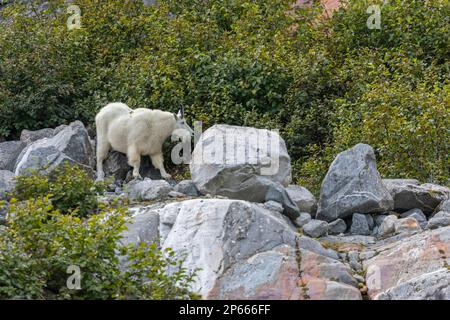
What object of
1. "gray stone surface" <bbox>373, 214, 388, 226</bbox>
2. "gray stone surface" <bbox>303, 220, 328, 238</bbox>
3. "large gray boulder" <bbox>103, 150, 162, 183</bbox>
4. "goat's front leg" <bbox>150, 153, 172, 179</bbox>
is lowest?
"large gray boulder" <bbox>103, 150, 162, 183</bbox>

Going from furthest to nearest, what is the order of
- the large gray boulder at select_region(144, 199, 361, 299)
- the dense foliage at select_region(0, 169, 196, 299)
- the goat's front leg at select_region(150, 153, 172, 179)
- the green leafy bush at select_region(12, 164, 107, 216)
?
the goat's front leg at select_region(150, 153, 172, 179) → the green leafy bush at select_region(12, 164, 107, 216) → the large gray boulder at select_region(144, 199, 361, 299) → the dense foliage at select_region(0, 169, 196, 299)

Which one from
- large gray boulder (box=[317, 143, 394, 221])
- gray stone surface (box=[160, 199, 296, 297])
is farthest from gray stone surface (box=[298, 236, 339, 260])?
A: large gray boulder (box=[317, 143, 394, 221])

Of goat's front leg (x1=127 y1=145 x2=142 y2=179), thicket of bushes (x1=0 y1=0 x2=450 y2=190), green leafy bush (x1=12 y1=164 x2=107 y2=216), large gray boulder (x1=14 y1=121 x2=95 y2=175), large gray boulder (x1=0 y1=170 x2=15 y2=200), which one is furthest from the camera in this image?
thicket of bushes (x1=0 y1=0 x2=450 y2=190)

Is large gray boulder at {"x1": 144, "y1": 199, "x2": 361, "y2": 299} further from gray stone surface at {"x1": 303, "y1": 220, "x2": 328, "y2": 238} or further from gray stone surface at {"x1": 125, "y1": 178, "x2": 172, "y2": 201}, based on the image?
gray stone surface at {"x1": 125, "y1": 178, "x2": 172, "y2": 201}

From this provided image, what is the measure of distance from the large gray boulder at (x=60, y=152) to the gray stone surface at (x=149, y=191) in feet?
3.06

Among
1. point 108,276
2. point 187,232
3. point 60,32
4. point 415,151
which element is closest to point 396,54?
point 415,151

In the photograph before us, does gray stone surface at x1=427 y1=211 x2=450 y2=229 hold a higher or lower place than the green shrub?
lower

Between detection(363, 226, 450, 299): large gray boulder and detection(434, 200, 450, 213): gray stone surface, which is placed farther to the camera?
detection(434, 200, 450, 213): gray stone surface

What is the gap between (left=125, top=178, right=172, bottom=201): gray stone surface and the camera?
15.1m

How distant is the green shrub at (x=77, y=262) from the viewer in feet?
38.6

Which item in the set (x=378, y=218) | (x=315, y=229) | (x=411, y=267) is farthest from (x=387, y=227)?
(x=411, y=267)

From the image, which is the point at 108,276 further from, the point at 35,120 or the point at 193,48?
the point at 193,48

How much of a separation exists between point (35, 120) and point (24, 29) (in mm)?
2804

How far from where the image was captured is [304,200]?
15.7 metres
